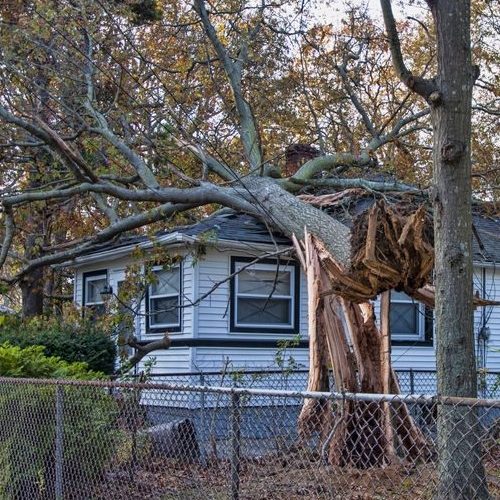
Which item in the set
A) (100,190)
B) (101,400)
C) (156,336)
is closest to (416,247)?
(101,400)

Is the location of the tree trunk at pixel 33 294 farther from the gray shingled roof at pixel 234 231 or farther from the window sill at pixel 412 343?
the window sill at pixel 412 343

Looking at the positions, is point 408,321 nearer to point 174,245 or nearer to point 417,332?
point 417,332

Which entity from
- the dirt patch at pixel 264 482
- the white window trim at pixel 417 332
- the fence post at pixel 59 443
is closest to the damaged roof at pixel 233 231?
the white window trim at pixel 417 332

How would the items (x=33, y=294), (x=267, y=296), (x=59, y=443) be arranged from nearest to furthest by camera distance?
(x=59, y=443) → (x=267, y=296) → (x=33, y=294)

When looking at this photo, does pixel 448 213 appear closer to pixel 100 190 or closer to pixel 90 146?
pixel 100 190

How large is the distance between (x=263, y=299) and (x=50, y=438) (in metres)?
8.65

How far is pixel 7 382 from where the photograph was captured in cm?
628

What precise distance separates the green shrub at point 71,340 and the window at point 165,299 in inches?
52.8

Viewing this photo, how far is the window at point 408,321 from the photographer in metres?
15.6

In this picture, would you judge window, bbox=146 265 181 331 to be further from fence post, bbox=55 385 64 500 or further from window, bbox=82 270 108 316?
fence post, bbox=55 385 64 500

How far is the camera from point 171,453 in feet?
17.4

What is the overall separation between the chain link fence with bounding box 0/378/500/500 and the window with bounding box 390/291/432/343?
28.8ft

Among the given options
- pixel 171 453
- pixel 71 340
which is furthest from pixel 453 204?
pixel 71 340

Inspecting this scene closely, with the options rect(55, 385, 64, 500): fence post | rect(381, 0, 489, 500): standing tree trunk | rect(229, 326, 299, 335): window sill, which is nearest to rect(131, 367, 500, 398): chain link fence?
rect(229, 326, 299, 335): window sill
